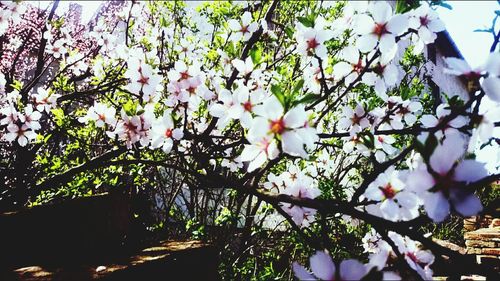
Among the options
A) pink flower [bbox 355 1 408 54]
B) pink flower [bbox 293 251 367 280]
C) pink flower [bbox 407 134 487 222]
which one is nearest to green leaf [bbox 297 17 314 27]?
pink flower [bbox 355 1 408 54]

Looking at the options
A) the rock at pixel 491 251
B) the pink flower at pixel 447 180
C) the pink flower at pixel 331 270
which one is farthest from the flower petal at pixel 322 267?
the rock at pixel 491 251

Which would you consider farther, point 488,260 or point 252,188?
point 488,260

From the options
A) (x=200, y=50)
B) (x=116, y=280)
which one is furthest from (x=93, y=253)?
(x=200, y=50)

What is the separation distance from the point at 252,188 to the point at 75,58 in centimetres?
385

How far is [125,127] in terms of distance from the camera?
1968 millimetres

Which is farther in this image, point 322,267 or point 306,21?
point 306,21

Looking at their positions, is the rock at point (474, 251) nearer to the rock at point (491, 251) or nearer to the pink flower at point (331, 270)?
the rock at point (491, 251)

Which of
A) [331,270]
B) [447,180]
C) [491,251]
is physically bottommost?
[491,251]

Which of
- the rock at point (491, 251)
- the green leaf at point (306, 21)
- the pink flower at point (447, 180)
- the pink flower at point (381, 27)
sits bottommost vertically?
the rock at point (491, 251)

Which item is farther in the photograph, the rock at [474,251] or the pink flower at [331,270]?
the rock at [474,251]

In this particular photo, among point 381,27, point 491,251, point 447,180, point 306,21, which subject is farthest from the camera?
point 491,251

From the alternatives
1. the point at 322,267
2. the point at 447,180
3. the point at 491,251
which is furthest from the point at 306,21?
the point at 491,251

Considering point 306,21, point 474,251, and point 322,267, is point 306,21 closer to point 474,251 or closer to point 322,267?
point 322,267

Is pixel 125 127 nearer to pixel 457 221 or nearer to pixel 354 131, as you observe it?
pixel 354 131
